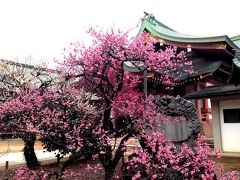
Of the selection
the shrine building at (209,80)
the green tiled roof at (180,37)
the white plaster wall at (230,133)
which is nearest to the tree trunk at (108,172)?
the shrine building at (209,80)

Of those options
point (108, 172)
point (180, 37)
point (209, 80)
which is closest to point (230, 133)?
point (209, 80)

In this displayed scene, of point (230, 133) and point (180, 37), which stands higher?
point (180, 37)

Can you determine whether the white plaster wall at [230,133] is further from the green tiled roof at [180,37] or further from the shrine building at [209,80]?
the green tiled roof at [180,37]

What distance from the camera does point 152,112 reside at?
6.58 meters

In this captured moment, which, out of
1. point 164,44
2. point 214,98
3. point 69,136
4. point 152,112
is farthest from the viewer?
point 164,44

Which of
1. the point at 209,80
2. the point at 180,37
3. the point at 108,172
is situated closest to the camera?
the point at 108,172

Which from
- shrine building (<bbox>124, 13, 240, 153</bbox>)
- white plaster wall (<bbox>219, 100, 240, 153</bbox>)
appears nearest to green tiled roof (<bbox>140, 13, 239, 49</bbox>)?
shrine building (<bbox>124, 13, 240, 153</bbox>)

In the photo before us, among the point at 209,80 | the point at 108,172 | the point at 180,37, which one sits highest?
the point at 180,37

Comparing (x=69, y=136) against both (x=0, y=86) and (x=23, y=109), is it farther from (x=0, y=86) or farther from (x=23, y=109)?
(x=0, y=86)

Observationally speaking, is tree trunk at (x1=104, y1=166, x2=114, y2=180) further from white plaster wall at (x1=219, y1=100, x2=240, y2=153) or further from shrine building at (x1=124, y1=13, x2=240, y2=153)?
white plaster wall at (x1=219, y1=100, x2=240, y2=153)

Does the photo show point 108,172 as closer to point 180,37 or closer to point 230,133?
point 230,133

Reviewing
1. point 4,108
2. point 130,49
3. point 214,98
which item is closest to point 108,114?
point 130,49

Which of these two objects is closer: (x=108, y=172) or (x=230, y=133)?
(x=108, y=172)

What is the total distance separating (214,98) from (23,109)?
8601mm
